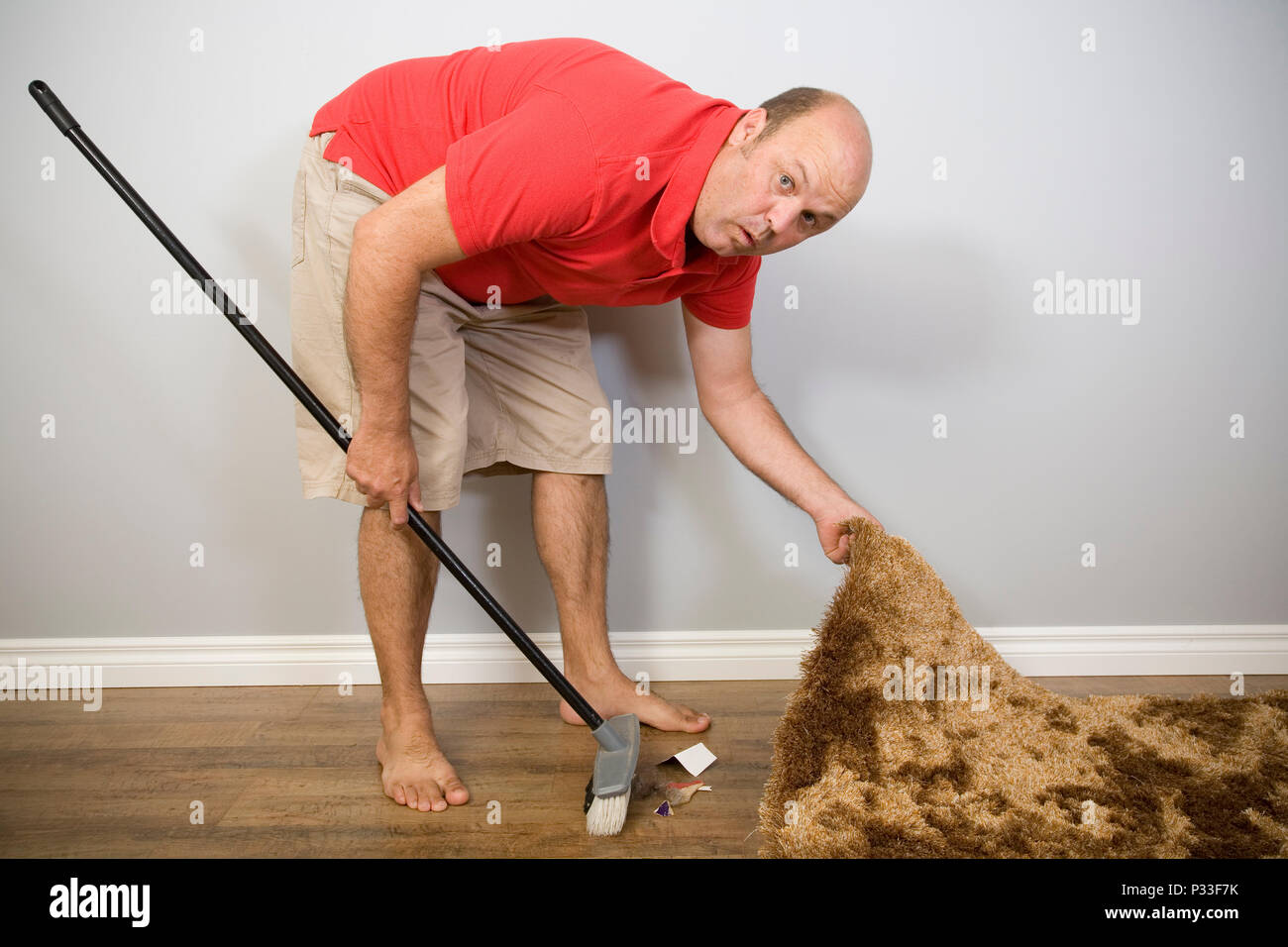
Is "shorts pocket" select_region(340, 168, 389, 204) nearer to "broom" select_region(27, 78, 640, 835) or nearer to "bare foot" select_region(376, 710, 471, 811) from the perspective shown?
"broom" select_region(27, 78, 640, 835)

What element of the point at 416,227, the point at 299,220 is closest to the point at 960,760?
the point at 416,227

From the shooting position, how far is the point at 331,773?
156cm

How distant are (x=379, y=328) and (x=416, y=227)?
0.49 feet

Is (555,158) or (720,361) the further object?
(720,361)

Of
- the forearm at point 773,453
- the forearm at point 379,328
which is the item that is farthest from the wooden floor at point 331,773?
the forearm at point 379,328

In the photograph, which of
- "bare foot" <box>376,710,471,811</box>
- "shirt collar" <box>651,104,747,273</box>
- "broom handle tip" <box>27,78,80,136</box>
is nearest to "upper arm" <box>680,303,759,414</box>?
Answer: "shirt collar" <box>651,104,747,273</box>

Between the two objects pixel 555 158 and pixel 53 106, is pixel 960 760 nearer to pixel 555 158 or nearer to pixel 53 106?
pixel 555 158

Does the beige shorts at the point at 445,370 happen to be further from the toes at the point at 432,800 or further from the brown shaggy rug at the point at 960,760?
the brown shaggy rug at the point at 960,760

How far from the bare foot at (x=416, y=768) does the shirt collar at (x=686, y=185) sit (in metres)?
0.87

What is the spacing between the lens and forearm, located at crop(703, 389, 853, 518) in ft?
5.04
